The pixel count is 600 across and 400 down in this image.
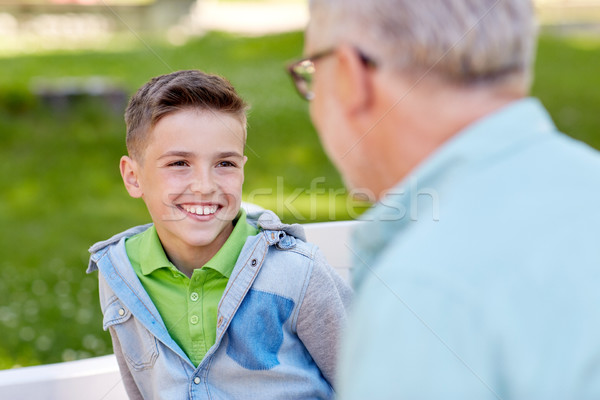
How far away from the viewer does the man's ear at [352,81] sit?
0.98m

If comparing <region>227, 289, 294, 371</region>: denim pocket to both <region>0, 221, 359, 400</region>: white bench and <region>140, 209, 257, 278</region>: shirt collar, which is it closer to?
<region>140, 209, 257, 278</region>: shirt collar

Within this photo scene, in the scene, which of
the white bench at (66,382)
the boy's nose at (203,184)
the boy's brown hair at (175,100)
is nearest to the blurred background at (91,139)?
the white bench at (66,382)

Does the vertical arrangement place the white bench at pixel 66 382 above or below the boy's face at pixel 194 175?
below

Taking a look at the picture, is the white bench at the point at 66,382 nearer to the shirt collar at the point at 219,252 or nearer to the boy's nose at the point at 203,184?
the shirt collar at the point at 219,252

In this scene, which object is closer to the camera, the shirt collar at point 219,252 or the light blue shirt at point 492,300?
the light blue shirt at point 492,300

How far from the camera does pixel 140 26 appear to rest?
13422mm

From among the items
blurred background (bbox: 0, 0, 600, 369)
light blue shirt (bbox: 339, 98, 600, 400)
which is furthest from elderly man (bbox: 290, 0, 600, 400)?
blurred background (bbox: 0, 0, 600, 369)

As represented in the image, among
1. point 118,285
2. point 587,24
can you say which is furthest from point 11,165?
point 587,24

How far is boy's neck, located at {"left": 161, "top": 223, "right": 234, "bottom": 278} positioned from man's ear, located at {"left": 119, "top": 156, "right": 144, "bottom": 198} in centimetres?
16

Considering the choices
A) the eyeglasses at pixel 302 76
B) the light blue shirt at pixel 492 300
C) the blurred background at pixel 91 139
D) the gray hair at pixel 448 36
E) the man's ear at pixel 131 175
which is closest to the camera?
the light blue shirt at pixel 492 300

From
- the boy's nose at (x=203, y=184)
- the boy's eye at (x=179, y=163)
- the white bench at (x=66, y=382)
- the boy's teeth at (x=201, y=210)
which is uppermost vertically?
the boy's eye at (x=179, y=163)

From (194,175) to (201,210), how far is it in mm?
84

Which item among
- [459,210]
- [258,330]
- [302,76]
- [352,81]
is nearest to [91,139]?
[258,330]

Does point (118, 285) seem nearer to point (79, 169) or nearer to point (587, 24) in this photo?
point (79, 169)
